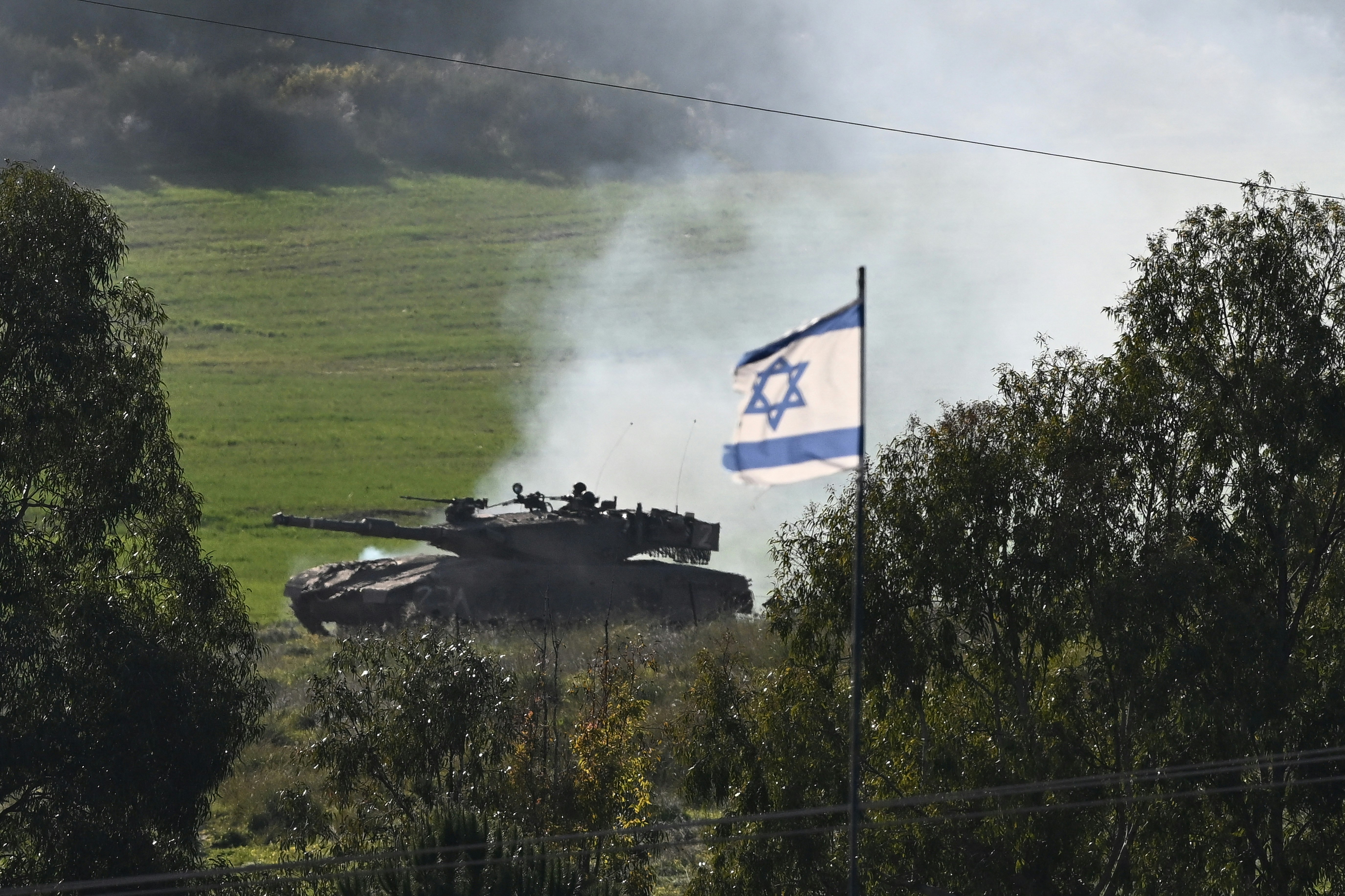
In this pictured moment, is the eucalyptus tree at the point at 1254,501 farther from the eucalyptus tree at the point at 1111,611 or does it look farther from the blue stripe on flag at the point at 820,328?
the blue stripe on flag at the point at 820,328

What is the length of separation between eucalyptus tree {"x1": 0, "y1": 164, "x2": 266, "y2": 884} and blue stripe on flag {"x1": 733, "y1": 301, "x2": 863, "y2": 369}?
762 centimetres

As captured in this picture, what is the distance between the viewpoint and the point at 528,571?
37.9 metres

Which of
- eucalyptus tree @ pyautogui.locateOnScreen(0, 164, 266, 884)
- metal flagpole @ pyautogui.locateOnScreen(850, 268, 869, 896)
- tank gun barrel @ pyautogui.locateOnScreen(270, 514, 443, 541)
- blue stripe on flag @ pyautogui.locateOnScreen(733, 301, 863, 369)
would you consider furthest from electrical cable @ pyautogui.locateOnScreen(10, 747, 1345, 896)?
tank gun barrel @ pyautogui.locateOnScreen(270, 514, 443, 541)

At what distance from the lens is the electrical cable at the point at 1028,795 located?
13281 millimetres

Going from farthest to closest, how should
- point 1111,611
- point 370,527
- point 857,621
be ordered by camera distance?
point 370,527, point 1111,611, point 857,621

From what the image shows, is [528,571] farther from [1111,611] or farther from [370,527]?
[1111,611]

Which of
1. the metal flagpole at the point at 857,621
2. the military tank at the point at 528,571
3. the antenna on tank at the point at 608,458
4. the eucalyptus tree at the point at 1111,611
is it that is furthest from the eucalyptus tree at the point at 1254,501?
the antenna on tank at the point at 608,458

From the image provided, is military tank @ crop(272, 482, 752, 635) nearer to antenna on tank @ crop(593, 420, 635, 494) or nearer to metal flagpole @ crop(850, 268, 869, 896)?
metal flagpole @ crop(850, 268, 869, 896)

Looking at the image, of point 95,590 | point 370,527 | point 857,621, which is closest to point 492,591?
point 370,527

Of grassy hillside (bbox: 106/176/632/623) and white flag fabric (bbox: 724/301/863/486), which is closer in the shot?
white flag fabric (bbox: 724/301/863/486)

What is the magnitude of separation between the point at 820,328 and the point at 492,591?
27.9 meters

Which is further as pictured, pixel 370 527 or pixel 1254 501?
pixel 370 527

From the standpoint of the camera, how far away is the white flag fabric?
31.2 ft

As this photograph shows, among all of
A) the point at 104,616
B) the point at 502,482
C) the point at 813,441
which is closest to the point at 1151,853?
the point at 813,441
